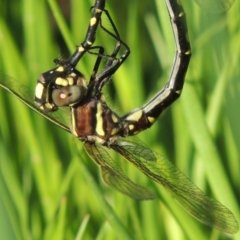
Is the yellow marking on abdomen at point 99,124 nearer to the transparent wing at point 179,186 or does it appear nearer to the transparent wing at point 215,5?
the transparent wing at point 179,186

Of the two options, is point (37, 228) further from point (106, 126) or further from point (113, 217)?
point (113, 217)

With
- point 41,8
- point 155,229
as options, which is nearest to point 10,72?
point 41,8

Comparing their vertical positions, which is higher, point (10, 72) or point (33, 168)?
point (10, 72)

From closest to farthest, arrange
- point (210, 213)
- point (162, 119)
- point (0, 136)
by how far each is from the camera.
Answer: point (210, 213) → point (0, 136) → point (162, 119)

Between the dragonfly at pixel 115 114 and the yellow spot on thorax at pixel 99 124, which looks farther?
the yellow spot on thorax at pixel 99 124

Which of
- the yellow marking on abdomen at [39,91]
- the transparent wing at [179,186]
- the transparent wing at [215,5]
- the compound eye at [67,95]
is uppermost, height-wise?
the transparent wing at [215,5]

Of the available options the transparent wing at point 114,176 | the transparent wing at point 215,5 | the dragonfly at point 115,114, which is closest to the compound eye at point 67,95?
the dragonfly at point 115,114
